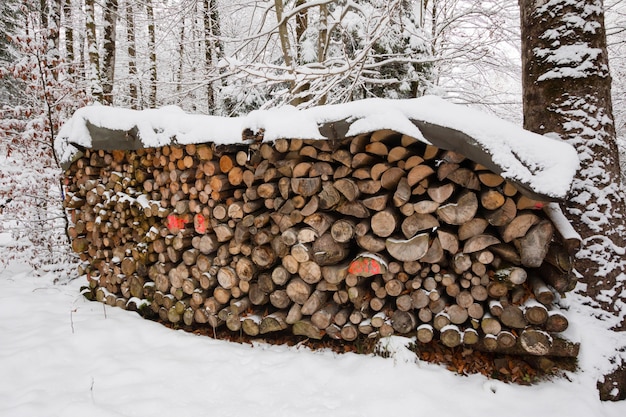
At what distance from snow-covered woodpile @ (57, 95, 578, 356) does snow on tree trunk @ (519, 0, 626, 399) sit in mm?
326

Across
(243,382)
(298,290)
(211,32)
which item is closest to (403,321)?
(298,290)

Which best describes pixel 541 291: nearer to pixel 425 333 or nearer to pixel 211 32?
pixel 425 333

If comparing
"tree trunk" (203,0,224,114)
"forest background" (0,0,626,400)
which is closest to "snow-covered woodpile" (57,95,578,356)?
"forest background" (0,0,626,400)

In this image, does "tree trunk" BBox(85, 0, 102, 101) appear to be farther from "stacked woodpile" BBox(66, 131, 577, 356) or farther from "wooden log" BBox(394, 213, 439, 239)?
"wooden log" BBox(394, 213, 439, 239)

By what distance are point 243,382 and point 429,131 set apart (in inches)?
81.3

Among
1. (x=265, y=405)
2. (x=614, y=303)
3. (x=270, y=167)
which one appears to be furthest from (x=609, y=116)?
(x=265, y=405)

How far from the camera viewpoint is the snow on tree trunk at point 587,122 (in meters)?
2.29

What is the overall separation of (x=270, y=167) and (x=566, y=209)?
2.18 meters

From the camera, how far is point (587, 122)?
7.82 ft

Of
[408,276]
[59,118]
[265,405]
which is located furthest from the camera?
[59,118]

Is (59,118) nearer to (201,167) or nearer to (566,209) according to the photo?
(201,167)

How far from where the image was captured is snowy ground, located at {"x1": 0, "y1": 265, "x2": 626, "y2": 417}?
2.01m

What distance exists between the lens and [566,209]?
2406 millimetres

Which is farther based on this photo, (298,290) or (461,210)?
(298,290)
